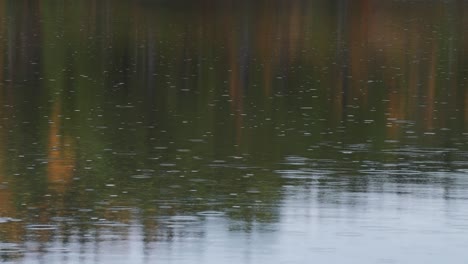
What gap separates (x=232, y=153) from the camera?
37562 mm

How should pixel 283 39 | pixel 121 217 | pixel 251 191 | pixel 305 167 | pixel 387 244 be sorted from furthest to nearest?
1. pixel 283 39
2. pixel 305 167
3. pixel 251 191
4. pixel 121 217
5. pixel 387 244

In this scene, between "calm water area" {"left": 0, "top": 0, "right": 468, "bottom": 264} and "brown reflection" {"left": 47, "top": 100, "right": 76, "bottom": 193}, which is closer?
"calm water area" {"left": 0, "top": 0, "right": 468, "bottom": 264}

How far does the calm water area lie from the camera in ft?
85.3

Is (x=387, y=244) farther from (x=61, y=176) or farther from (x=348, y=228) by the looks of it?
(x=61, y=176)

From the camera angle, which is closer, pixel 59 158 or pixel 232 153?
pixel 59 158

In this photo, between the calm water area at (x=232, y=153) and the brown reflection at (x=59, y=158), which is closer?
the calm water area at (x=232, y=153)

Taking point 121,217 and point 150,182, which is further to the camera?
point 150,182

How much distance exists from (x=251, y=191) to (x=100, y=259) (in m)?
7.76

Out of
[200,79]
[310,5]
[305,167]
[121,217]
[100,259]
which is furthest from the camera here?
[310,5]

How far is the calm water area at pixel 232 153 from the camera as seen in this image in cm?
2600

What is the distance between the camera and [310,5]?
138 m

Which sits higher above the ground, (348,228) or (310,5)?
(310,5)

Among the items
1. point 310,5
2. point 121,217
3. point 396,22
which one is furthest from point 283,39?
point 121,217

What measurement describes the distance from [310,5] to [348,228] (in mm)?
111387
